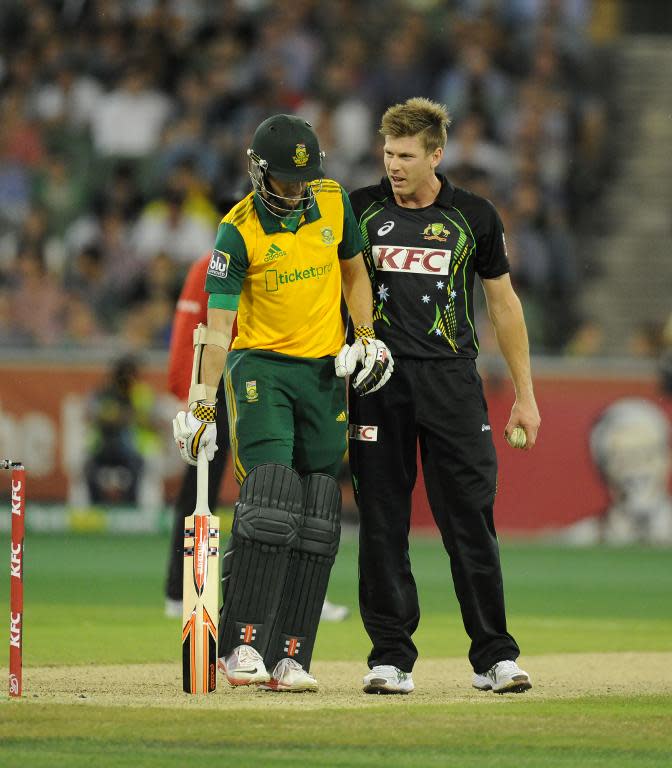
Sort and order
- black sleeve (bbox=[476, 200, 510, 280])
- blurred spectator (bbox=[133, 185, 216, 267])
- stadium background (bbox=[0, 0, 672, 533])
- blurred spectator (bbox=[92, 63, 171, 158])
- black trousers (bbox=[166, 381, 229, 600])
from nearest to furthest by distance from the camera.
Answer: black sleeve (bbox=[476, 200, 510, 280])
black trousers (bbox=[166, 381, 229, 600])
stadium background (bbox=[0, 0, 672, 533])
blurred spectator (bbox=[133, 185, 216, 267])
blurred spectator (bbox=[92, 63, 171, 158])

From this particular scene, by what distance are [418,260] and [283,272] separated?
60 cm

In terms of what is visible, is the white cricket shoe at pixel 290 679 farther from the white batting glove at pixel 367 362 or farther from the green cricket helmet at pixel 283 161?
the green cricket helmet at pixel 283 161

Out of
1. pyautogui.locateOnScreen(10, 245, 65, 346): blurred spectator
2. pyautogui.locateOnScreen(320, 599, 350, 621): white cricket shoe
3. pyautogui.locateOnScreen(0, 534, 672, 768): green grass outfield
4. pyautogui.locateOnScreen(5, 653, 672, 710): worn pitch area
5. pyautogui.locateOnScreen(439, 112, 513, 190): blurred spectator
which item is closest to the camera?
pyautogui.locateOnScreen(0, 534, 672, 768): green grass outfield

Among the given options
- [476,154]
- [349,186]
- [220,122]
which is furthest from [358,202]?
[220,122]

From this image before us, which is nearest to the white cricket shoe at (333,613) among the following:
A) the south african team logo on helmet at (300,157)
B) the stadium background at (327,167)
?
Answer: the south african team logo on helmet at (300,157)

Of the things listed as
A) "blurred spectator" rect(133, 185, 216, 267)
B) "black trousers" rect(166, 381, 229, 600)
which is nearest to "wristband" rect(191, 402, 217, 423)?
"black trousers" rect(166, 381, 229, 600)

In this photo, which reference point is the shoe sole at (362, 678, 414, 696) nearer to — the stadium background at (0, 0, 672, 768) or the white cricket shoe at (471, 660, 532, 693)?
the white cricket shoe at (471, 660, 532, 693)

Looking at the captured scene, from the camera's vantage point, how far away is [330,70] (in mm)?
19578

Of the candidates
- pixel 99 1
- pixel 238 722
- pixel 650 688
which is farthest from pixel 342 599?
pixel 99 1

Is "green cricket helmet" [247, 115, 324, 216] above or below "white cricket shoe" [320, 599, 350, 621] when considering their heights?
above

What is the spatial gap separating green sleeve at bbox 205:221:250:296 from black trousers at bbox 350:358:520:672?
2.53 feet

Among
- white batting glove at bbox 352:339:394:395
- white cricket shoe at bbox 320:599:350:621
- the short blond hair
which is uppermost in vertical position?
the short blond hair

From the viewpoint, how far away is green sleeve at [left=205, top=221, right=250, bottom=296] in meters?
7.21

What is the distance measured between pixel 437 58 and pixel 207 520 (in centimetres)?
1307
